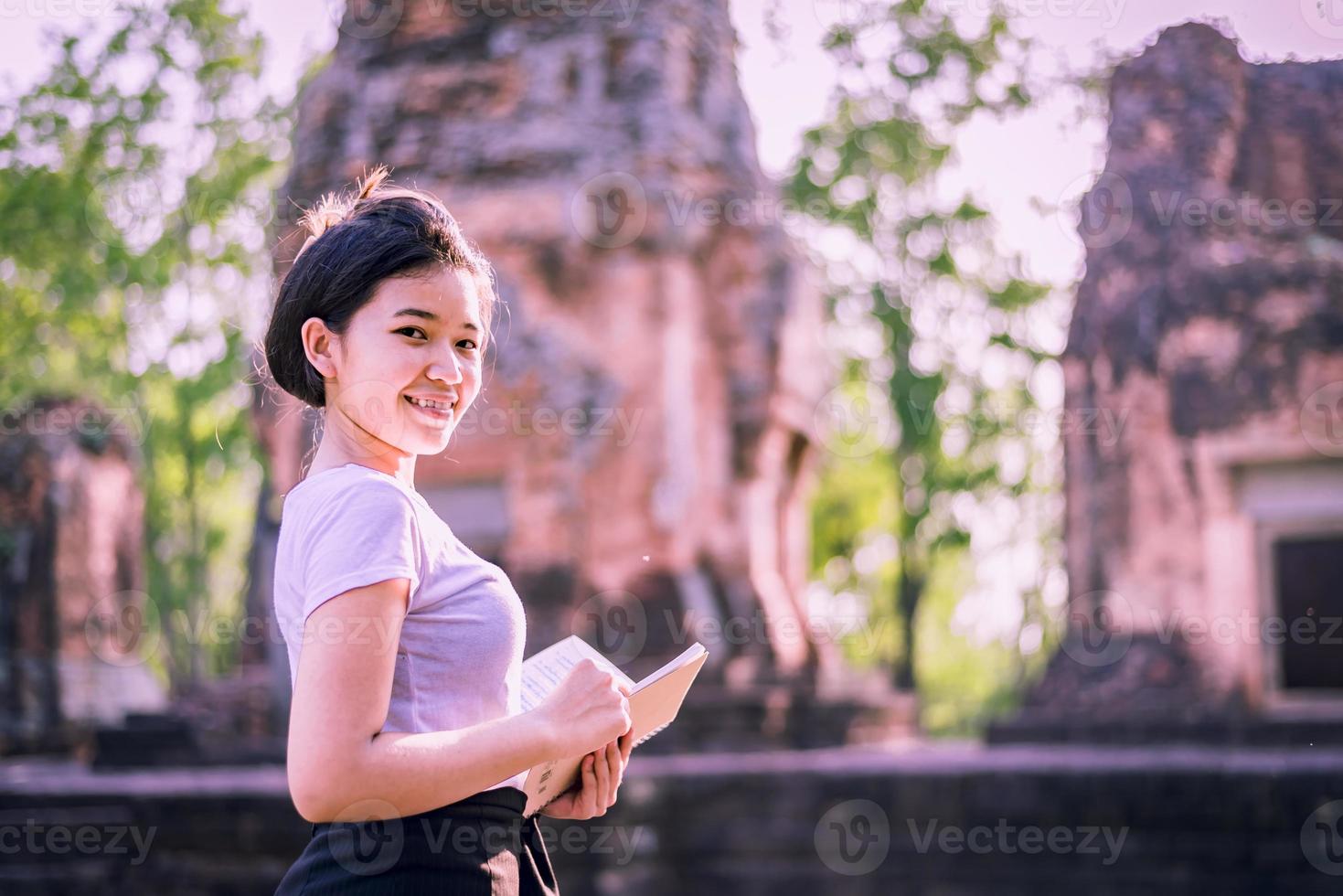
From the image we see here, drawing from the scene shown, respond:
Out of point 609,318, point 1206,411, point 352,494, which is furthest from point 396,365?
point 1206,411

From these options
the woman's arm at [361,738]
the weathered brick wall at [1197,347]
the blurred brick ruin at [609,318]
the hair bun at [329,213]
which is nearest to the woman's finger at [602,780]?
the woman's arm at [361,738]

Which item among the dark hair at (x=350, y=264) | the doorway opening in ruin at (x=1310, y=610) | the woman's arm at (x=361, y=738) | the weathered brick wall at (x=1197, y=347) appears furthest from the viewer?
the weathered brick wall at (x=1197, y=347)

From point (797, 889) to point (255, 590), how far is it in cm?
1155

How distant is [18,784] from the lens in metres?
8.59

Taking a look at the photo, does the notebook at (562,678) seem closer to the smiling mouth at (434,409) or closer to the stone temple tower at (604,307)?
the smiling mouth at (434,409)

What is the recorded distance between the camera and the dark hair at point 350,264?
1.89 meters

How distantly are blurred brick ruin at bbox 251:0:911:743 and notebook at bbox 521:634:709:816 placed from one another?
9432mm

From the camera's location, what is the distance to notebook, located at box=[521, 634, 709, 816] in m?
1.94

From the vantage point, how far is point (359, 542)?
5.52 feet

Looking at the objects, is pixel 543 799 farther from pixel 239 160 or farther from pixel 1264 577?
pixel 239 160

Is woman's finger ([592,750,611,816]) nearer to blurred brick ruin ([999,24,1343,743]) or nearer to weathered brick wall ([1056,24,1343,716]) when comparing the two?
blurred brick ruin ([999,24,1343,743])

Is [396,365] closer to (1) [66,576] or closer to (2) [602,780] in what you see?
(2) [602,780]

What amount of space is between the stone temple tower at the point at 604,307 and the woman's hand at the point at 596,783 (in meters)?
9.50

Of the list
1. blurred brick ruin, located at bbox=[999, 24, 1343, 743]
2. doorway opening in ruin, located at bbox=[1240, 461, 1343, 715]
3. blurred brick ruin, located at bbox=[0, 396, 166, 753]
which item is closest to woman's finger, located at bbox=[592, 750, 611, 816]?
blurred brick ruin, located at bbox=[999, 24, 1343, 743]
